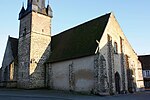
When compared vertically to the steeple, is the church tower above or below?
below

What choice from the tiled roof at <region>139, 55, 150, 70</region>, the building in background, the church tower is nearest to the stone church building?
the church tower

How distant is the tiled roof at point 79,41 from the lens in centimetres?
2287

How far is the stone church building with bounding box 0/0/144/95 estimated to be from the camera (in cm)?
2183

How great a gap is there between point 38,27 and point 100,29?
11.3 m

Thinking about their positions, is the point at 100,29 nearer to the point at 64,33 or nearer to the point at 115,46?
the point at 115,46

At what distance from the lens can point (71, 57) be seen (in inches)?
945

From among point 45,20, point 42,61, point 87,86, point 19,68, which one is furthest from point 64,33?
point 87,86

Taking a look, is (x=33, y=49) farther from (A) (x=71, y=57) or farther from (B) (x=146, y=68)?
(B) (x=146, y=68)

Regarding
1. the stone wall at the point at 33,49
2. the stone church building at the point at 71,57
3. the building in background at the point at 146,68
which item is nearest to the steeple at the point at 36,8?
the stone church building at the point at 71,57

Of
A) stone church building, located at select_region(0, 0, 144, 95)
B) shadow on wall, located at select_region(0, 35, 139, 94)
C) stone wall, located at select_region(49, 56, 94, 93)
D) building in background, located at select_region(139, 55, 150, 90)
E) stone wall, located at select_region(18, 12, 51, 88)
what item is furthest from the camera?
building in background, located at select_region(139, 55, 150, 90)

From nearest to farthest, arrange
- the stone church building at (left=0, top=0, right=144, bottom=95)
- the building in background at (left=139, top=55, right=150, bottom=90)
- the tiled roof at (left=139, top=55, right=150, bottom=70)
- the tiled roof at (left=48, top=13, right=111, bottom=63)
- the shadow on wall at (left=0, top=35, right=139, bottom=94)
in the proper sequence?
1. the shadow on wall at (left=0, top=35, right=139, bottom=94)
2. the stone church building at (left=0, top=0, right=144, bottom=95)
3. the tiled roof at (left=48, top=13, right=111, bottom=63)
4. the building in background at (left=139, top=55, right=150, bottom=90)
5. the tiled roof at (left=139, top=55, right=150, bottom=70)

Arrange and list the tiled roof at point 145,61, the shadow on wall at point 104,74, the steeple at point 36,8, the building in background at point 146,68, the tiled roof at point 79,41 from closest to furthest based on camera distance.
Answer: the shadow on wall at point 104,74
the tiled roof at point 79,41
the steeple at point 36,8
the building in background at point 146,68
the tiled roof at point 145,61

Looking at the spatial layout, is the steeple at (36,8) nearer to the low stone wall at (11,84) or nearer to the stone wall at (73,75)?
the stone wall at (73,75)

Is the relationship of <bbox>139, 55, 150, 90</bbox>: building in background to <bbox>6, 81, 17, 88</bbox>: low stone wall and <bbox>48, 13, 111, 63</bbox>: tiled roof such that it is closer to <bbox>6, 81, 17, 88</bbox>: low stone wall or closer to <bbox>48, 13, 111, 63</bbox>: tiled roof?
<bbox>48, 13, 111, 63</bbox>: tiled roof
